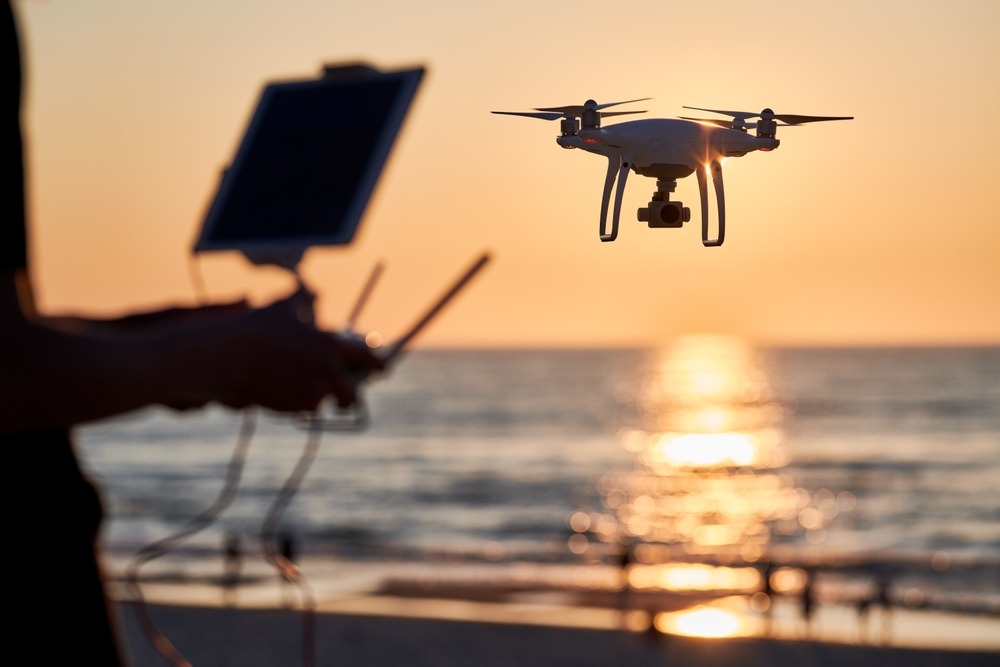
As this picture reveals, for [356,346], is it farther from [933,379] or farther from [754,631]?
[933,379]

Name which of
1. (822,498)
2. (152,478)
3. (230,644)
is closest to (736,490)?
(822,498)

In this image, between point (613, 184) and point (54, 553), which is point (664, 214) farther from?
point (54, 553)

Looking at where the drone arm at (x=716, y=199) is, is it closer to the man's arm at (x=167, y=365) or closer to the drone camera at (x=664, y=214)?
the drone camera at (x=664, y=214)

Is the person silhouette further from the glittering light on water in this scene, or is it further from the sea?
the glittering light on water

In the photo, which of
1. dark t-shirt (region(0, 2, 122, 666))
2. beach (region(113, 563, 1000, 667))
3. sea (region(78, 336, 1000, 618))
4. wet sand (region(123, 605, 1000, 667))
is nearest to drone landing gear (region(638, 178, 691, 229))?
sea (region(78, 336, 1000, 618))

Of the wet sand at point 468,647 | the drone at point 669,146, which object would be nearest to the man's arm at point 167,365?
the drone at point 669,146

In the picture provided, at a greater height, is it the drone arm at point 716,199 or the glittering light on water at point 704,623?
the drone arm at point 716,199
